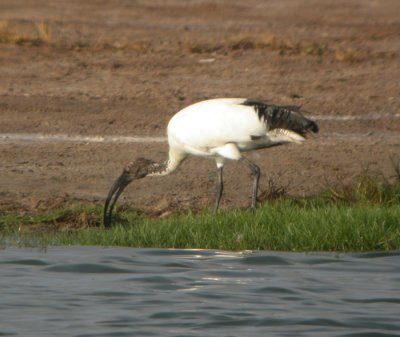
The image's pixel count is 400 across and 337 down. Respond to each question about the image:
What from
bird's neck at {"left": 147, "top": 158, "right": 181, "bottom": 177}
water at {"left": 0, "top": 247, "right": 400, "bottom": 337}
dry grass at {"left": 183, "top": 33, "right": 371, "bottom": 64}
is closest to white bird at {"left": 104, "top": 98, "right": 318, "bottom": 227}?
bird's neck at {"left": 147, "top": 158, "right": 181, "bottom": 177}

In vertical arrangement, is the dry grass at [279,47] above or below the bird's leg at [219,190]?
above

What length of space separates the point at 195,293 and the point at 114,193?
9.18 ft

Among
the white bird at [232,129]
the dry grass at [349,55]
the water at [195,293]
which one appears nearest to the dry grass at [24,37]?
the dry grass at [349,55]

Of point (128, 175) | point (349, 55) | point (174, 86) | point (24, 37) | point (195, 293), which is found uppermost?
point (24, 37)

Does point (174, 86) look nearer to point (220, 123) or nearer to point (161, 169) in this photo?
→ point (161, 169)

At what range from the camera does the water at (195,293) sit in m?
7.99

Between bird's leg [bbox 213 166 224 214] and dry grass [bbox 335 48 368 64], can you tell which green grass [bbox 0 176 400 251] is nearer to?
bird's leg [bbox 213 166 224 214]

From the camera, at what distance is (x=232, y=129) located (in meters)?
11.1

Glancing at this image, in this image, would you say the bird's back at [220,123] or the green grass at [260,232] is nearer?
the green grass at [260,232]

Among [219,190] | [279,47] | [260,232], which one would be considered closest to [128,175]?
[219,190]

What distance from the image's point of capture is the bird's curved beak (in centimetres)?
1066

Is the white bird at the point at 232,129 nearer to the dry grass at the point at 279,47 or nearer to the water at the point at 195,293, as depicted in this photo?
the water at the point at 195,293

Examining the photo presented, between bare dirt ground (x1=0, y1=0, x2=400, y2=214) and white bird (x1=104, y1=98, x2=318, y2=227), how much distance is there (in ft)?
1.65

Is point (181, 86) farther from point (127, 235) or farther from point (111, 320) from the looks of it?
point (111, 320)
